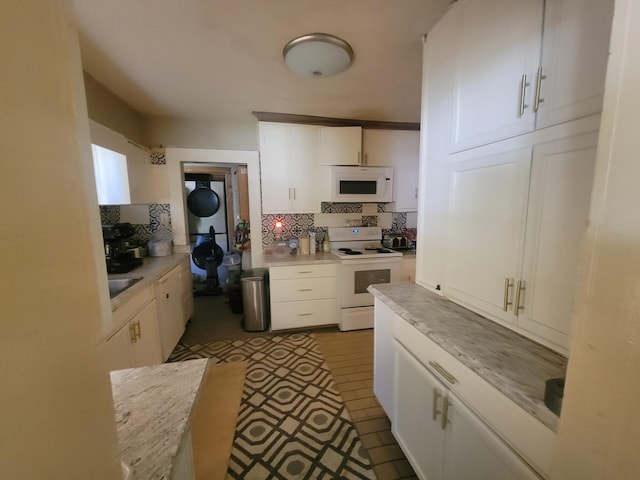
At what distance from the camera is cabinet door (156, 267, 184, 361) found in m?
2.27

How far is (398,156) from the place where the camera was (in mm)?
3262

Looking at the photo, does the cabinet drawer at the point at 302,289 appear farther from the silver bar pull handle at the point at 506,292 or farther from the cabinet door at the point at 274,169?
the silver bar pull handle at the point at 506,292

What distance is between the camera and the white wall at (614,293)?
372 mm

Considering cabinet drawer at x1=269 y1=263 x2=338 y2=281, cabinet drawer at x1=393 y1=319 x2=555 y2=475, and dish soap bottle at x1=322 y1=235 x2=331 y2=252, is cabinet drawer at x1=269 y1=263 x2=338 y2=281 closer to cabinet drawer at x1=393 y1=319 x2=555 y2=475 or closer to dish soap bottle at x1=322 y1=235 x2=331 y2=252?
dish soap bottle at x1=322 y1=235 x2=331 y2=252

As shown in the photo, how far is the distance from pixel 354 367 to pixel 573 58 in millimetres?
2373

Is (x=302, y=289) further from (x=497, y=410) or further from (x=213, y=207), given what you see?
(x=213, y=207)

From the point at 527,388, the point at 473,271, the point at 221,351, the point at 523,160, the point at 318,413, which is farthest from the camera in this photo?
the point at 221,351

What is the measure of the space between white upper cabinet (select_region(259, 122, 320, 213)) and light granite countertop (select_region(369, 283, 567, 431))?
205 cm

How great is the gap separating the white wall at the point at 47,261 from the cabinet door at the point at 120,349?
4.58 feet

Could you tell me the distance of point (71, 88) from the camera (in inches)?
14.2

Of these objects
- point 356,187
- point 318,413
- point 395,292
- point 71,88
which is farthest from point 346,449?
point 356,187

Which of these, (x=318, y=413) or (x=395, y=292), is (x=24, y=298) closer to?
(x=395, y=292)

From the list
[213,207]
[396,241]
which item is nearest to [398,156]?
[396,241]

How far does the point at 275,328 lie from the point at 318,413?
1.22 m
